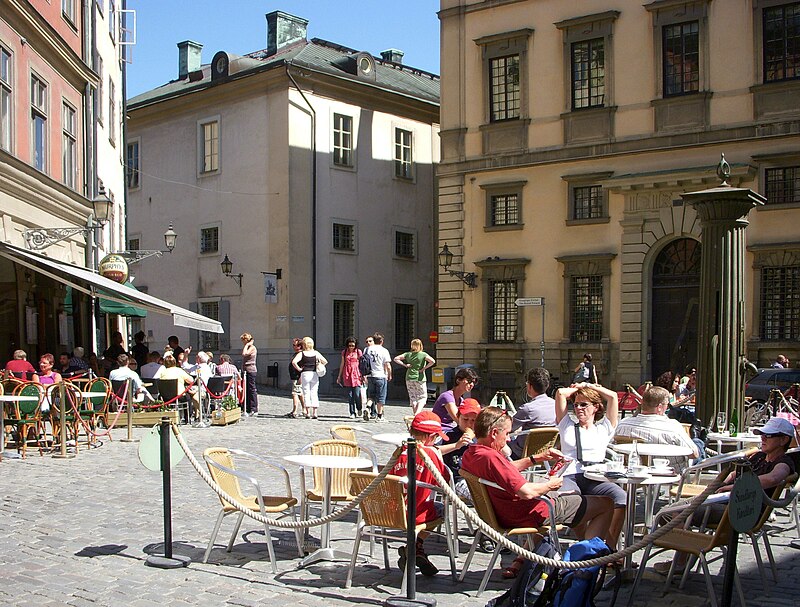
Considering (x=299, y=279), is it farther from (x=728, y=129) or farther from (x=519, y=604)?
(x=519, y=604)

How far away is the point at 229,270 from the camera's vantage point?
35625mm

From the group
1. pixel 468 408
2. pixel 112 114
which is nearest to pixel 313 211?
pixel 112 114

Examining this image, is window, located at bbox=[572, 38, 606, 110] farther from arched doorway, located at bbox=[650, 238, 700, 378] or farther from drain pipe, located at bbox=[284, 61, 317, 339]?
drain pipe, located at bbox=[284, 61, 317, 339]

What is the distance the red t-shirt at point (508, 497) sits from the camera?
7.10m

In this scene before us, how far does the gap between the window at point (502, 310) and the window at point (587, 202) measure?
2.79 m

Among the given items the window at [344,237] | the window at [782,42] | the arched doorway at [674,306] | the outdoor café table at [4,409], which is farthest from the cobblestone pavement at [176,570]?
the window at [344,237]

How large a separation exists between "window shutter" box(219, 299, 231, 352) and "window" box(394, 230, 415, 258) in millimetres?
6420

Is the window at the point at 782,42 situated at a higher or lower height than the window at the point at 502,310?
higher

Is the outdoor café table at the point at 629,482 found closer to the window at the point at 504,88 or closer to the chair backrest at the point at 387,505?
the chair backrest at the point at 387,505

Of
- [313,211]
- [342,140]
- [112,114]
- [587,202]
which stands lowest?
[587,202]

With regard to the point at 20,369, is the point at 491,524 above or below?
below

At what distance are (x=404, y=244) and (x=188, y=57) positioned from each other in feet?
45.5

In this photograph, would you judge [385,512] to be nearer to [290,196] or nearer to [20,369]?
[20,369]

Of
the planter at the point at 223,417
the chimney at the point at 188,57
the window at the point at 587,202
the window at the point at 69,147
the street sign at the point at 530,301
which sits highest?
the chimney at the point at 188,57
